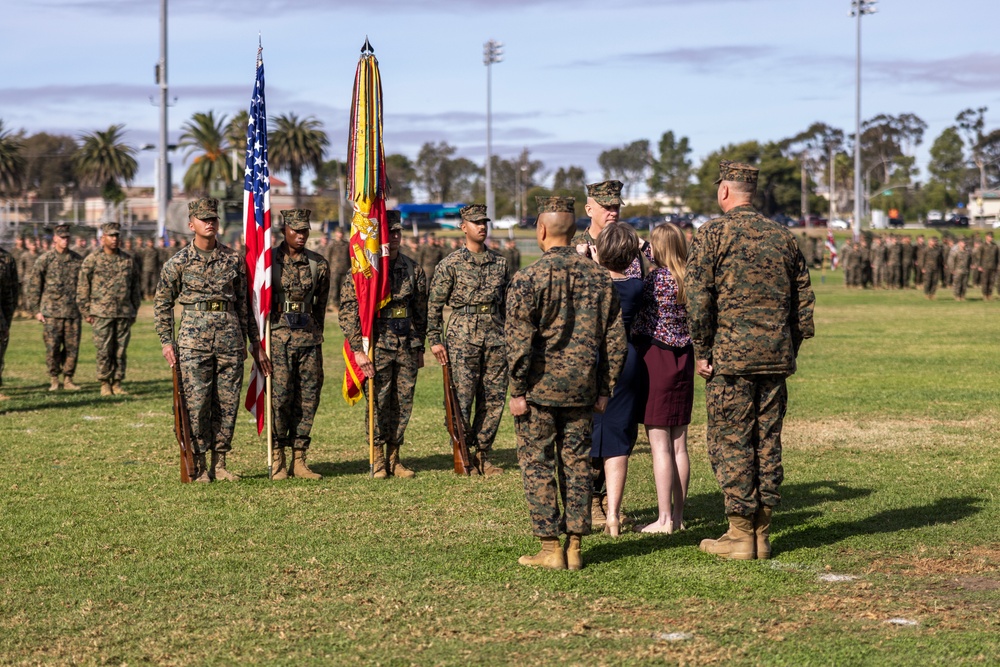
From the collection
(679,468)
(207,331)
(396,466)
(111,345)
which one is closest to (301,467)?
(396,466)

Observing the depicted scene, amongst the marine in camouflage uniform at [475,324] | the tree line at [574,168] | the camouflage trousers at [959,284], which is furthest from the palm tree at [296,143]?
the marine in camouflage uniform at [475,324]

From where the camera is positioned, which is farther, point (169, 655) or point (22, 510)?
point (22, 510)

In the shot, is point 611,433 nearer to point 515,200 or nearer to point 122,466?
point 122,466

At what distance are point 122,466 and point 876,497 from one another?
607cm

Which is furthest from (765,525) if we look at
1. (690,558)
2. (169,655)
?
(169,655)

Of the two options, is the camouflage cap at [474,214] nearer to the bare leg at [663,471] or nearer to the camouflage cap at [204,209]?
the camouflage cap at [204,209]

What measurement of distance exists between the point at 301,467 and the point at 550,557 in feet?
11.6

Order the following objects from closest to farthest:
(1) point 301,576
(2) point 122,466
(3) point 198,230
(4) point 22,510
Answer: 1. (1) point 301,576
2. (4) point 22,510
3. (3) point 198,230
4. (2) point 122,466

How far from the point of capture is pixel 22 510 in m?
9.02

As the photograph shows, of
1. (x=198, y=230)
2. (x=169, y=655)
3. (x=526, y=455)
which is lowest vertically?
(x=169, y=655)

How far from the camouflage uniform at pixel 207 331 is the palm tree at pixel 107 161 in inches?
3456

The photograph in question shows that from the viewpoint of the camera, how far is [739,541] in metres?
7.43

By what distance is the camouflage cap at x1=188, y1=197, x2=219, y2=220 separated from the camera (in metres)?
9.88

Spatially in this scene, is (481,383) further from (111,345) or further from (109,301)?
(109,301)
